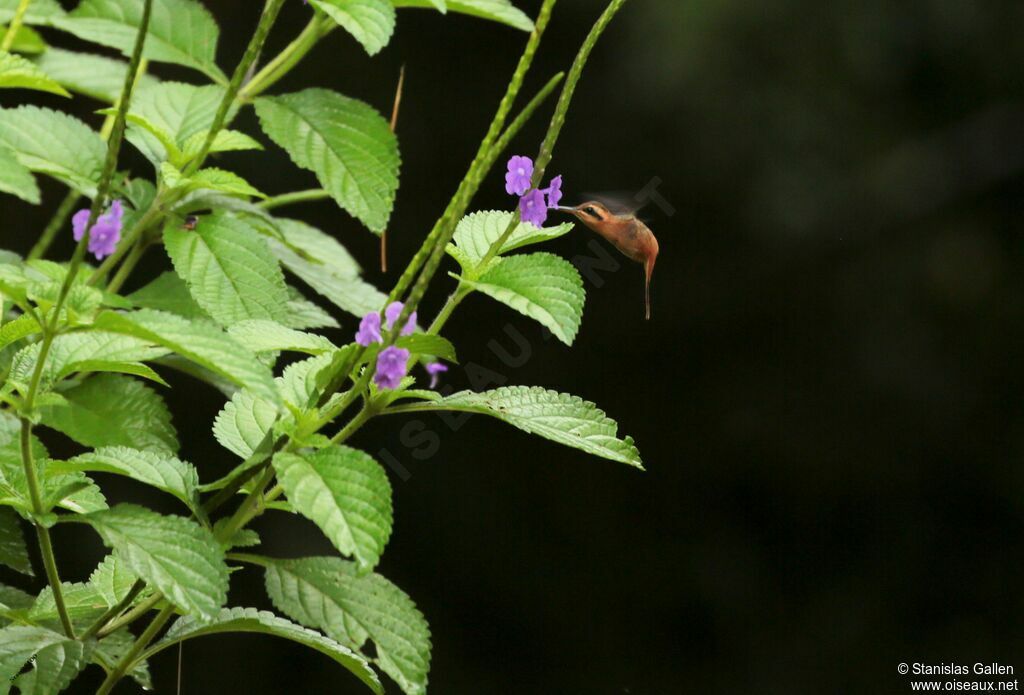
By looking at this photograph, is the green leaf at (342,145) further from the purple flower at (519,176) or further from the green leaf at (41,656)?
the green leaf at (41,656)

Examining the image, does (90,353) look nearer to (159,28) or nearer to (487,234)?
(487,234)

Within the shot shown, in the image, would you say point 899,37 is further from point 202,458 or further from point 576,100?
point 202,458

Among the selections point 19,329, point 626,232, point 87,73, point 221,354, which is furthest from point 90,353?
point 87,73

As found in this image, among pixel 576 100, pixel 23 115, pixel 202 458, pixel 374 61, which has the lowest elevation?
pixel 202 458

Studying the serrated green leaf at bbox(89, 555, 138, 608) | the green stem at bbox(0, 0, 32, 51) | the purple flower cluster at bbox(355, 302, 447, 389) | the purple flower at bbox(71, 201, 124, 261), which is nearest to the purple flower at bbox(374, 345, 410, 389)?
the purple flower cluster at bbox(355, 302, 447, 389)

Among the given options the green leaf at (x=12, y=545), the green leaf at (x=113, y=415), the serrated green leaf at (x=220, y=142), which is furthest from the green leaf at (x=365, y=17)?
the green leaf at (x=12, y=545)

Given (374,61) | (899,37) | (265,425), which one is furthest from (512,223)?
(899,37)

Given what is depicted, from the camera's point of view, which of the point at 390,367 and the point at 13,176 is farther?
the point at 13,176
